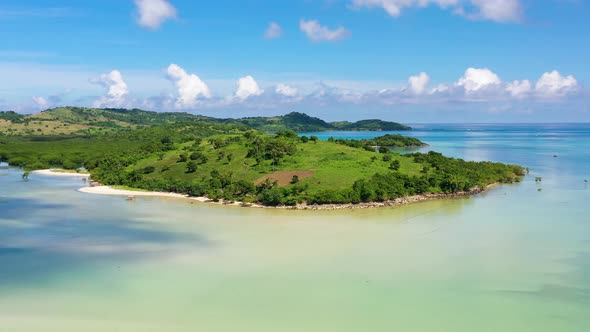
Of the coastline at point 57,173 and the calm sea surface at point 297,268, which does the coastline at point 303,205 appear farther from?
the coastline at point 57,173

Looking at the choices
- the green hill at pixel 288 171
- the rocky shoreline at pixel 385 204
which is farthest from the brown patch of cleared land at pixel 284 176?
the rocky shoreline at pixel 385 204

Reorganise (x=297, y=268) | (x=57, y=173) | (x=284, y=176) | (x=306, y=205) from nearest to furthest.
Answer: (x=297, y=268) < (x=306, y=205) < (x=284, y=176) < (x=57, y=173)

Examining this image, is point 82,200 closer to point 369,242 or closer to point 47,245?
point 47,245

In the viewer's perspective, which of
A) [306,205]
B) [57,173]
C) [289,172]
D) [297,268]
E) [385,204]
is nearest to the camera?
[297,268]

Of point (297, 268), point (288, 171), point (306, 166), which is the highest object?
point (306, 166)

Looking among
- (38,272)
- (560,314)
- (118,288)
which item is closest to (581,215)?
(560,314)

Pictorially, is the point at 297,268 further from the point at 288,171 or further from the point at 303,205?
the point at 288,171

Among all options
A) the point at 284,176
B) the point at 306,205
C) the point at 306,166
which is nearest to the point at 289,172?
the point at 284,176
